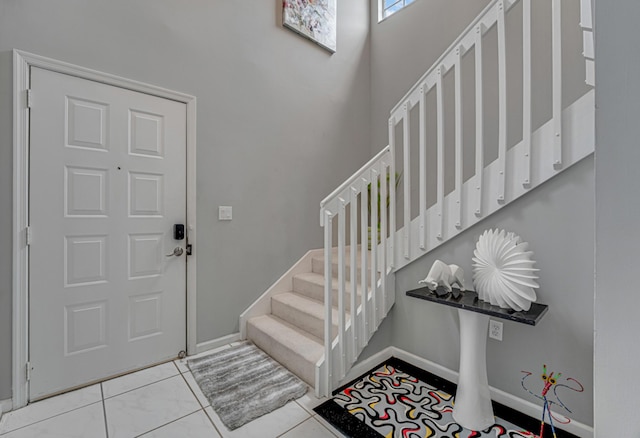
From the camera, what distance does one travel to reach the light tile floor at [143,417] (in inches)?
60.1

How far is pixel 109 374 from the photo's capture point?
2.01 m

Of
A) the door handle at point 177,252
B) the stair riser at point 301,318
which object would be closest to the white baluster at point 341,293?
the stair riser at point 301,318

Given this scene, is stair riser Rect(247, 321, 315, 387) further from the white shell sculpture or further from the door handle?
the white shell sculpture

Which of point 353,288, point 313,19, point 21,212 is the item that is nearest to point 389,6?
point 313,19

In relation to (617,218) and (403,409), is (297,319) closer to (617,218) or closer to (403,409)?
(403,409)

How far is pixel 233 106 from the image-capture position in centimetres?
255

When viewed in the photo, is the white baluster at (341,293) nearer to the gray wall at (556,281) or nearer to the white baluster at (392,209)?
the white baluster at (392,209)

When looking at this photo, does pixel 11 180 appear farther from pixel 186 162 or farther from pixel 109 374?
pixel 109 374

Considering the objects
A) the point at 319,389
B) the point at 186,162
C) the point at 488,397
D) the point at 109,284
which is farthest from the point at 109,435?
the point at 488,397

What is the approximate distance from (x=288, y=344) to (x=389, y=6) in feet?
13.4

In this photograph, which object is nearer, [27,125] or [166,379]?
[27,125]

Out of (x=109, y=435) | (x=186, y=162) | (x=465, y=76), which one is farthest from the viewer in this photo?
(x=465, y=76)

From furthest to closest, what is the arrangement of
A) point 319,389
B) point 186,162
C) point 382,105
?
point 382,105
point 186,162
point 319,389

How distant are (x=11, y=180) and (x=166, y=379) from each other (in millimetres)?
1567
